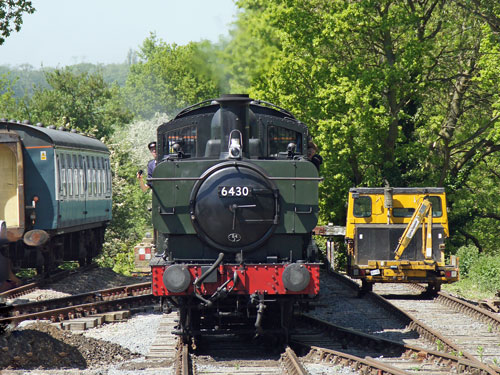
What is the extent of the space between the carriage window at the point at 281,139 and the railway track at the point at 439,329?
3.31 metres

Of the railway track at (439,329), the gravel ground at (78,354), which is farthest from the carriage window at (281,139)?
the railway track at (439,329)

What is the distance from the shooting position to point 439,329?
1257 centimetres

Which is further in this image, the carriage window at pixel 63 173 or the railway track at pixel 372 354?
the carriage window at pixel 63 173

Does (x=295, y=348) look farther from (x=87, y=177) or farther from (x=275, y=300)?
(x=87, y=177)

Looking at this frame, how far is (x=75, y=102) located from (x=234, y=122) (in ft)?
115

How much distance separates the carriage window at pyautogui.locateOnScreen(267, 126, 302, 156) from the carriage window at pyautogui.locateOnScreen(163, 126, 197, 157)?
1062 millimetres

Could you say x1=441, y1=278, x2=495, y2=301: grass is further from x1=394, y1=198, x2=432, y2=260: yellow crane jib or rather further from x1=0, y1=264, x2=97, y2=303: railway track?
x1=0, y1=264, x2=97, y2=303: railway track

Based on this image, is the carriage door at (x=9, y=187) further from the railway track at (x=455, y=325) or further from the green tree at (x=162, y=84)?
the green tree at (x=162, y=84)

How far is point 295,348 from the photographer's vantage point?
416 inches

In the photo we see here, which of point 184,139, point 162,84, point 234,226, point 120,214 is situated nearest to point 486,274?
point 184,139

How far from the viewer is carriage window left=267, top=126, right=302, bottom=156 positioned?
10.8 metres

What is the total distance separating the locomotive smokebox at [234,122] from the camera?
10.1m

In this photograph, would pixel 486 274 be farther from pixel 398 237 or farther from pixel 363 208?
pixel 363 208

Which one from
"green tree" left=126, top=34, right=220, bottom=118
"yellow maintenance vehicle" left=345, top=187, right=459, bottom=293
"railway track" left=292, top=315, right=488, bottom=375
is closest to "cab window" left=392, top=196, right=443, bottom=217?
"yellow maintenance vehicle" left=345, top=187, right=459, bottom=293
